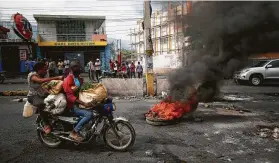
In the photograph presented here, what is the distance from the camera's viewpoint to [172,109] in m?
6.99

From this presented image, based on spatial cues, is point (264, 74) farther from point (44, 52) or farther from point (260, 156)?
point (44, 52)

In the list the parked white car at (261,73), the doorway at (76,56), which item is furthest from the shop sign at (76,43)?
the parked white car at (261,73)

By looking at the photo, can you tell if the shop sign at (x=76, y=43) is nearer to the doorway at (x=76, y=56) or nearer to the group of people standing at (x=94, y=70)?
the doorway at (x=76, y=56)

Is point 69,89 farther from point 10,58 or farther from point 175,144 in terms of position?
point 10,58

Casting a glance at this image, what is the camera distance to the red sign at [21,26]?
2111 centimetres

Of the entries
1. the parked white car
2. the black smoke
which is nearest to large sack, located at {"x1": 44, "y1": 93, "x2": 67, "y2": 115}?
the black smoke

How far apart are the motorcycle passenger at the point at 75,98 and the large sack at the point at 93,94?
10 centimetres

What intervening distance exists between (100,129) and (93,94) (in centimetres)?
75

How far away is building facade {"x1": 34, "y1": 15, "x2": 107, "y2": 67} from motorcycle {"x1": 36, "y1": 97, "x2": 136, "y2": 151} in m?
22.5

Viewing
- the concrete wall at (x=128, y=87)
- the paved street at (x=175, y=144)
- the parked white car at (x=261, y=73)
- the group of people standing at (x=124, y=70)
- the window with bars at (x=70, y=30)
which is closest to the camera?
the paved street at (x=175, y=144)

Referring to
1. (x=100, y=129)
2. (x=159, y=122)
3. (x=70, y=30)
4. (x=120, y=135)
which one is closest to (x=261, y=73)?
(x=159, y=122)

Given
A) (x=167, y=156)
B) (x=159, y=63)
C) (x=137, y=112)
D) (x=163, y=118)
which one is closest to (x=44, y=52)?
(x=159, y=63)

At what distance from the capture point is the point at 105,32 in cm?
2944

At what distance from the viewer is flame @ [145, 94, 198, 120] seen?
270 inches
